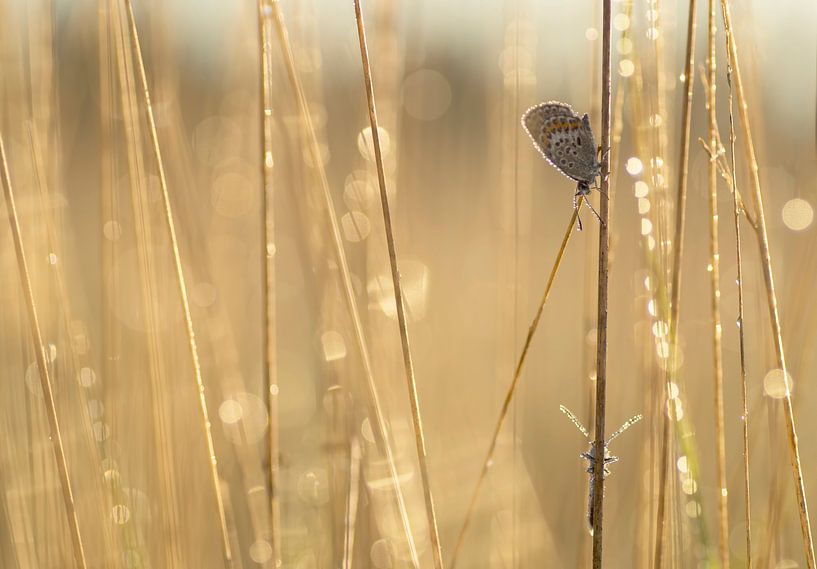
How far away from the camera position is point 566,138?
0.77m

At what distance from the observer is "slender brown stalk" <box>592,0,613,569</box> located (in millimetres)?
651

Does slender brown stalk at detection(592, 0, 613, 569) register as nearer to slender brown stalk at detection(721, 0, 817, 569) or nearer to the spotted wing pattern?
the spotted wing pattern

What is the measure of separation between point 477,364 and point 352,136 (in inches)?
36.7

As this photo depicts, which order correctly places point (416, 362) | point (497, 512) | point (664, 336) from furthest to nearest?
point (416, 362) → point (497, 512) → point (664, 336)

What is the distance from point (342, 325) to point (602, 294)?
71 centimetres

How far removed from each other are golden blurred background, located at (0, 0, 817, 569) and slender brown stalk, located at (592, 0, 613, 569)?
145mm

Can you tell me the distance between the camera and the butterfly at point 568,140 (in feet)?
2.47

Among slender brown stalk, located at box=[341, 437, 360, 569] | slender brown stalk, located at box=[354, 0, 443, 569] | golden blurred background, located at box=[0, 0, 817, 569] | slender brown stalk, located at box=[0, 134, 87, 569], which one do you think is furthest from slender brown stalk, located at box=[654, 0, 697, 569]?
slender brown stalk, located at box=[0, 134, 87, 569]

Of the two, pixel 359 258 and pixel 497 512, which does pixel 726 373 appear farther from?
pixel 359 258

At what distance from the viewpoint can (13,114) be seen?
135 cm

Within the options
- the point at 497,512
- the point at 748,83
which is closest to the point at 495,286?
the point at 497,512

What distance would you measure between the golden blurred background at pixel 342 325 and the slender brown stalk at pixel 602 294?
15 cm

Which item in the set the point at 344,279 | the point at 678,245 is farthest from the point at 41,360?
the point at 678,245

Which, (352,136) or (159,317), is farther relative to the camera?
(352,136)
